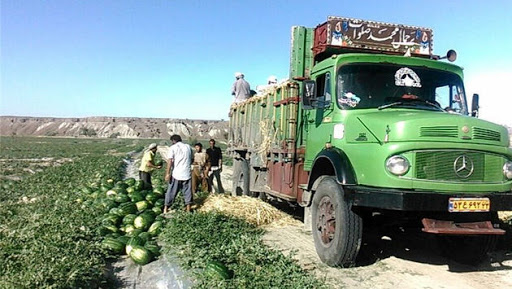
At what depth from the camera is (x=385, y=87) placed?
690 cm

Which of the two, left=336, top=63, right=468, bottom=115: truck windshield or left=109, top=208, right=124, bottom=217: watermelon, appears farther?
left=109, top=208, right=124, bottom=217: watermelon

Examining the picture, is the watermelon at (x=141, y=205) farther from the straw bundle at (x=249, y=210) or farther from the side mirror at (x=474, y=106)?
the side mirror at (x=474, y=106)

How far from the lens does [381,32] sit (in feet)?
26.9

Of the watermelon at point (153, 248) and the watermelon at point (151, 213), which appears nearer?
the watermelon at point (153, 248)

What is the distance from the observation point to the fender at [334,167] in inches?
239

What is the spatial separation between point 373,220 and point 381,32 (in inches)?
140

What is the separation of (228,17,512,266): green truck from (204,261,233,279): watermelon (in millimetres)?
1632

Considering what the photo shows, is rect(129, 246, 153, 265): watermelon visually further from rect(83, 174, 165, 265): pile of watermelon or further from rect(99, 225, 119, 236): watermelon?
rect(99, 225, 119, 236): watermelon

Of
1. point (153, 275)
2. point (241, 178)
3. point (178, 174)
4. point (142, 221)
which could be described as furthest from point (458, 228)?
point (241, 178)

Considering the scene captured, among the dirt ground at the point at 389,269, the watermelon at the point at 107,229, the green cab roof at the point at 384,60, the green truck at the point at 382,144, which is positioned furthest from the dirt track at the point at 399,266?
the green cab roof at the point at 384,60

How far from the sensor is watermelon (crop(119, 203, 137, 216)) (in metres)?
9.61

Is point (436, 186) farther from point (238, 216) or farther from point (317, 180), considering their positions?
point (238, 216)

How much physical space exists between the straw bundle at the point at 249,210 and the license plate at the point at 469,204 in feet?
15.1

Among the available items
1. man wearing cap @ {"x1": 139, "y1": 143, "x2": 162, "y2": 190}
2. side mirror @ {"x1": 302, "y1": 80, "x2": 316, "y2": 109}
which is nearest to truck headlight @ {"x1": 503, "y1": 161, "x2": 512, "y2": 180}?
side mirror @ {"x1": 302, "y1": 80, "x2": 316, "y2": 109}
